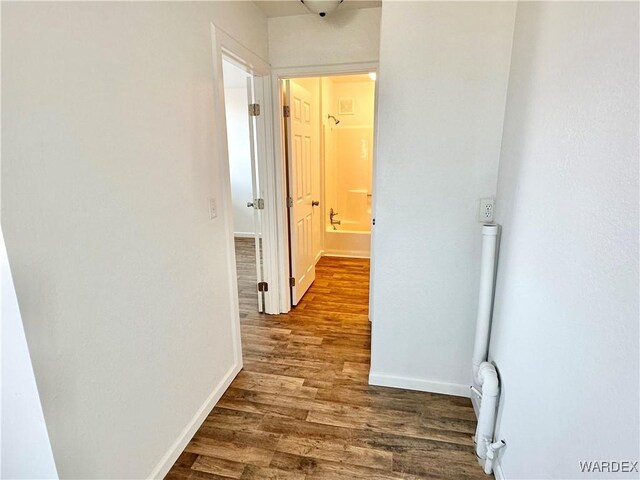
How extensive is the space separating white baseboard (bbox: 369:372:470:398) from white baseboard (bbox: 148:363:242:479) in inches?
35.0

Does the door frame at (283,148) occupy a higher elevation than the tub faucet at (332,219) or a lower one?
higher

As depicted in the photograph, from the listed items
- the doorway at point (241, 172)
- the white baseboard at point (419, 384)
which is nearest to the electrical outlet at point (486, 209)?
the white baseboard at point (419, 384)

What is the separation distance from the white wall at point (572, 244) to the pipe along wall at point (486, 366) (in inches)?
2.6

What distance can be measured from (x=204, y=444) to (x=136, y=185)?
129 cm

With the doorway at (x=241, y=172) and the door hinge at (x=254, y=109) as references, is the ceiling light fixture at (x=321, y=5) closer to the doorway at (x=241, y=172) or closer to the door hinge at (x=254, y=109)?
the door hinge at (x=254, y=109)

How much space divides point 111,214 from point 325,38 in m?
2.04

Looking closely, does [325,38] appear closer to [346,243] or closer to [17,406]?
[17,406]

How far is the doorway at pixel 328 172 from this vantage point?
122 inches

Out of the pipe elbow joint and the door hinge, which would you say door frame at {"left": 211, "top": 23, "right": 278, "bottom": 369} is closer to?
the door hinge

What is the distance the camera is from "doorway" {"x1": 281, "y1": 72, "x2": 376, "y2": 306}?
3094 millimetres

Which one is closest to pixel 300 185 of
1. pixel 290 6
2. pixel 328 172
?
pixel 290 6

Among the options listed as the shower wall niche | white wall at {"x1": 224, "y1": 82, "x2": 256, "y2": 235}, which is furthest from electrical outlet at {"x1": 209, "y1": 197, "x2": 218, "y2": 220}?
white wall at {"x1": 224, "y1": 82, "x2": 256, "y2": 235}

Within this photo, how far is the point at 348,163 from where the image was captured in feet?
17.0

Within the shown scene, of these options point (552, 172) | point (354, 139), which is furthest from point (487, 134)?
point (354, 139)
